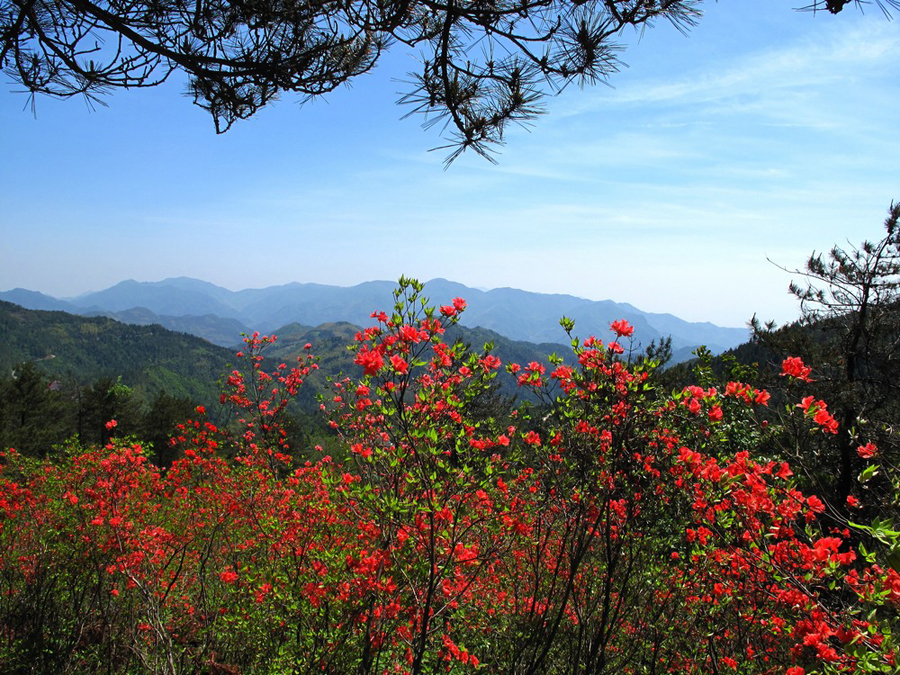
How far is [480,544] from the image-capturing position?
406 centimetres

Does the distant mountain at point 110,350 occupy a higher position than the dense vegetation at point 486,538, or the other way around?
the dense vegetation at point 486,538

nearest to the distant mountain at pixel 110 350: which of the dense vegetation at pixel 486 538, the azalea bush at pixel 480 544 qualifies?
the dense vegetation at pixel 486 538

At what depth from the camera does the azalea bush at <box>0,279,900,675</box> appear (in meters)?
2.87

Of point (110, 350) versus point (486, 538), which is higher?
point (486, 538)

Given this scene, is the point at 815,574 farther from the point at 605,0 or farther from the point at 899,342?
the point at 899,342

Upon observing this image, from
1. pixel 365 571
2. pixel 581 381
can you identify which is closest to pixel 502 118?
pixel 581 381

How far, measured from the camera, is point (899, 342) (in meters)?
8.88

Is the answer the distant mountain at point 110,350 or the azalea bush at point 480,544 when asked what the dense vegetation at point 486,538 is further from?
the distant mountain at point 110,350

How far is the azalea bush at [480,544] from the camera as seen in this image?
2.87m

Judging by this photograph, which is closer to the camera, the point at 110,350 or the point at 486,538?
the point at 486,538

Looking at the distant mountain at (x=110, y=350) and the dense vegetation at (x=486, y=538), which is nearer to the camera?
the dense vegetation at (x=486, y=538)

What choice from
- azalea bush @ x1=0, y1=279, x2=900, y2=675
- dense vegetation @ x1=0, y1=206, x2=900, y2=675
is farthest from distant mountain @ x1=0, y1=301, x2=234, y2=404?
azalea bush @ x1=0, y1=279, x2=900, y2=675

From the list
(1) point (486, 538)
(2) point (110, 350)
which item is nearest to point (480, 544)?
(1) point (486, 538)

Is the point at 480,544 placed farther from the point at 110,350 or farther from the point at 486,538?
the point at 110,350
